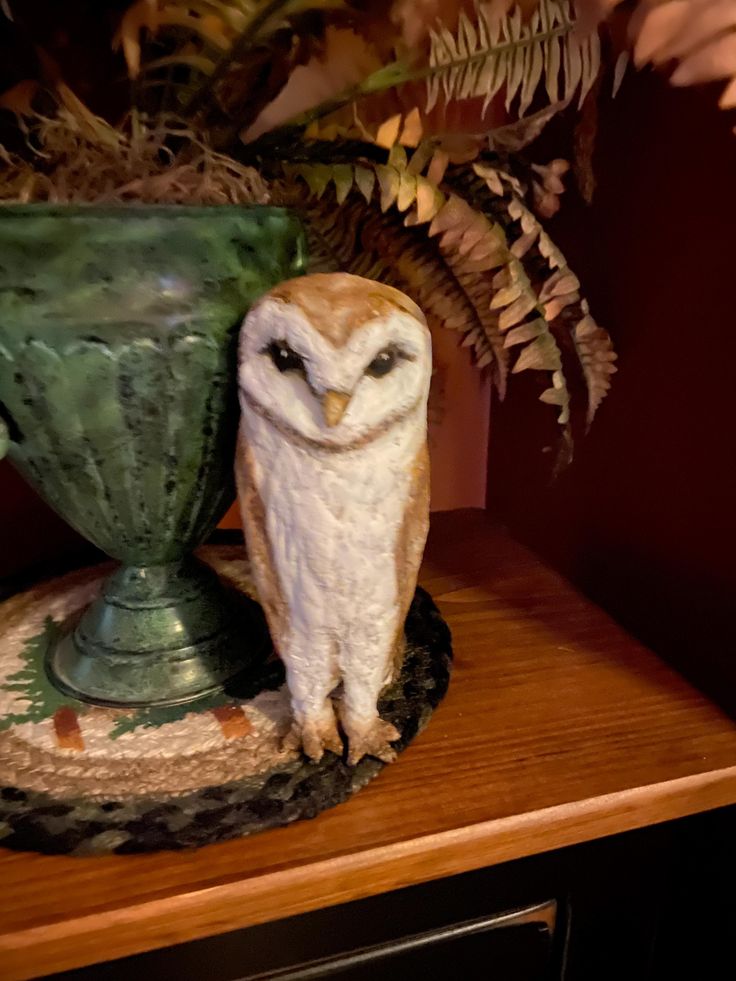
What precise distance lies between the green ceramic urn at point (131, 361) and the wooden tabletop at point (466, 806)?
148mm

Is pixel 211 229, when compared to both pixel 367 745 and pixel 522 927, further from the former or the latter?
pixel 522 927

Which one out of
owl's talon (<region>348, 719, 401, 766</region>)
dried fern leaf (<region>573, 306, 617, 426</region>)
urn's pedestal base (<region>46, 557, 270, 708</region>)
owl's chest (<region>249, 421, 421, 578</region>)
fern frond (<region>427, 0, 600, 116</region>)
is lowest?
owl's talon (<region>348, 719, 401, 766</region>)

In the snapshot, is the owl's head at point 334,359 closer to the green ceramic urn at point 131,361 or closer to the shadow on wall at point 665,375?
the green ceramic urn at point 131,361

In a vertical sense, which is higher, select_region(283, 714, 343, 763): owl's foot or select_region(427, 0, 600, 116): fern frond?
select_region(427, 0, 600, 116): fern frond

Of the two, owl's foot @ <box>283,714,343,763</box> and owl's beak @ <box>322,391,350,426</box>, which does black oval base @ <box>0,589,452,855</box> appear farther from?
owl's beak @ <box>322,391,350,426</box>

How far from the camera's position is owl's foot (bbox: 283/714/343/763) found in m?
0.49

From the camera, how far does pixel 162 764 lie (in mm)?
490

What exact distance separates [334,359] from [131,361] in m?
0.12

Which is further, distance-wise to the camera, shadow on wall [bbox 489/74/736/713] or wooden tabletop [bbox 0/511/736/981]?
shadow on wall [bbox 489/74/736/713]

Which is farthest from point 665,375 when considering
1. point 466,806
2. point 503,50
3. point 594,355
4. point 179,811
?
point 179,811

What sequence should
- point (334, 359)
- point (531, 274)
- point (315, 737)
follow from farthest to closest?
point (531, 274) → point (315, 737) → point (334, 359)

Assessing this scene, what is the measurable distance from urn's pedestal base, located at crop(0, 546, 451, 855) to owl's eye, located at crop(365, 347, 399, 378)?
0.79ft

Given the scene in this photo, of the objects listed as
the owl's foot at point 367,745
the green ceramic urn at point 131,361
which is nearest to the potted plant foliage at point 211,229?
the green ceramic urn at point 131,361

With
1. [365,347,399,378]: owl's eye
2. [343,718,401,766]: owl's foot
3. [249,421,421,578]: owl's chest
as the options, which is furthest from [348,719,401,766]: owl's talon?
[365,347,399,378]: owl's eye
